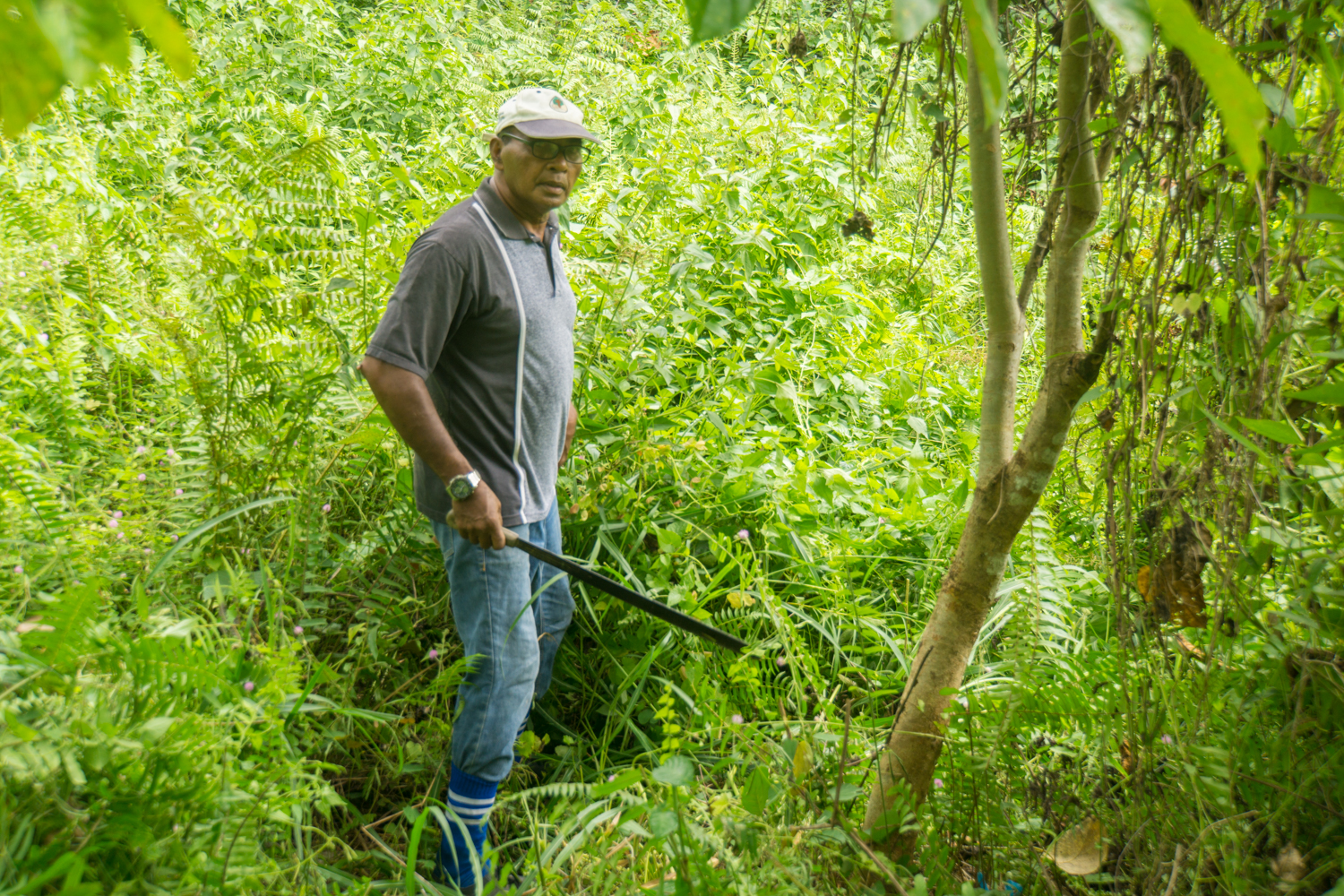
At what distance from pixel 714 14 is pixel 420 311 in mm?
1954

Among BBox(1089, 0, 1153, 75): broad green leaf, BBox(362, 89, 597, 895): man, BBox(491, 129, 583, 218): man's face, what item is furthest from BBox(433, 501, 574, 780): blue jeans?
BBox(1089, 0, 1153, 75): broad green leaf

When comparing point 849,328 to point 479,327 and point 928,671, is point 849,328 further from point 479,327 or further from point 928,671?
point 928,671

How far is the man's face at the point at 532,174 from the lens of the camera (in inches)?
102

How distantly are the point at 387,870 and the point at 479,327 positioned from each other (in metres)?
1.59

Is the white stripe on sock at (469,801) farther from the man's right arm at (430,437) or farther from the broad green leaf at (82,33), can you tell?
the broad green leaf at (82,33)

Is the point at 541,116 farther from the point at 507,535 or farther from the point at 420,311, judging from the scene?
the point at 507,535

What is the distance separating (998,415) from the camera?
184cm

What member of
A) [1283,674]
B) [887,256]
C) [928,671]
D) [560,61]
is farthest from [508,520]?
[560,61]

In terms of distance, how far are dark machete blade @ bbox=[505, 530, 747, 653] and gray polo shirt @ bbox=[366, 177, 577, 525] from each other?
16cm

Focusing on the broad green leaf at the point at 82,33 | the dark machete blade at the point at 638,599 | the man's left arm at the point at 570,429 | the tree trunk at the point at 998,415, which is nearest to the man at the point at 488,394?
the dark machete blade at the point at 638,599

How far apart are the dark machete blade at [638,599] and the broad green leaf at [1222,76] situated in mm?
2057

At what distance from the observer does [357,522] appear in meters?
3.01

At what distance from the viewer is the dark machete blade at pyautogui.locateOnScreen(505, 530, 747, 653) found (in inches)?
95.0

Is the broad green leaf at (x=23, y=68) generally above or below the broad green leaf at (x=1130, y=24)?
below
